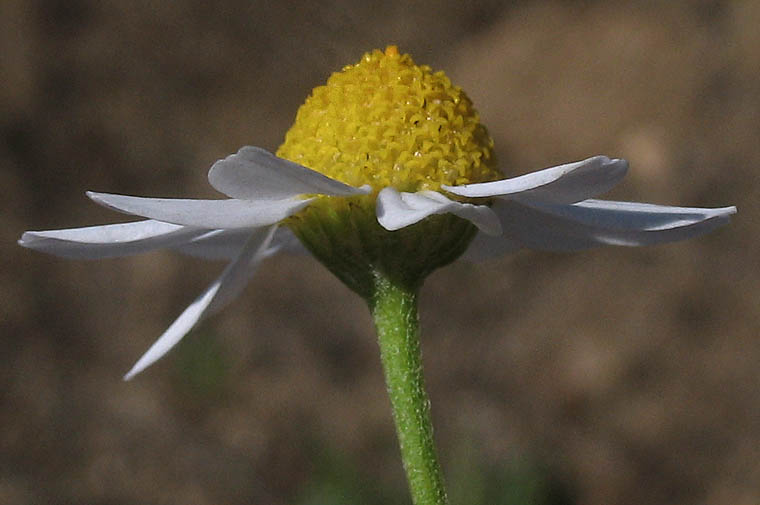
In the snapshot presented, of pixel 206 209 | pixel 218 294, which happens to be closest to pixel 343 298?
pixel 218 294

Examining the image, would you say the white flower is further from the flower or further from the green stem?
the green stem

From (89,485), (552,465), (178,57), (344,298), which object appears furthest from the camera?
(178,57)

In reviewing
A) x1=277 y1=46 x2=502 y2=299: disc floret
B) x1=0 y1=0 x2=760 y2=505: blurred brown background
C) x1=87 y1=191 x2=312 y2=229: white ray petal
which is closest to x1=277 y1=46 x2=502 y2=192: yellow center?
x1=277 y1=46 x2=502 y2=299: disc floret

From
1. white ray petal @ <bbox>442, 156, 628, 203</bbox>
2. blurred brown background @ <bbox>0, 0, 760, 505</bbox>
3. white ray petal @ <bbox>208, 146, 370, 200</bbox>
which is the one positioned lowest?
white ray petal @ <bbox>442, 156, 628, 203</bbox>

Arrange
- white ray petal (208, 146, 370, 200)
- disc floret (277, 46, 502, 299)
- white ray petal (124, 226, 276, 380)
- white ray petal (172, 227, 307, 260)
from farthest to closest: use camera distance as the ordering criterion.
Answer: white ray petal (172, 227, 307, 260) < white ray petal (124, 226, 276, 380) < disc floret (277, 46, 502, 299) < white ray petal (208, 146, 370, 200)

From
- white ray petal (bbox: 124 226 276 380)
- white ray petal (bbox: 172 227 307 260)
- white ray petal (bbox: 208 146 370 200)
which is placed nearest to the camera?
white ray petal (bbox: 208 146 370 200)

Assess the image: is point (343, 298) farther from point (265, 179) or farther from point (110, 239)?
point (265, 179)

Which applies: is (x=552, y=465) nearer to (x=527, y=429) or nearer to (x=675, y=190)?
(x=527, y=429)

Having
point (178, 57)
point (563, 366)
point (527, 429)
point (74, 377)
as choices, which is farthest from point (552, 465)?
point (178, 57)

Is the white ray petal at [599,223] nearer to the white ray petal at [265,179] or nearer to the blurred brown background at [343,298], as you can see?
the white ray petal at [265,179]

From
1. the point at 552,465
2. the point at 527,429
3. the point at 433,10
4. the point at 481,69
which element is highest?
the point at 433,10
